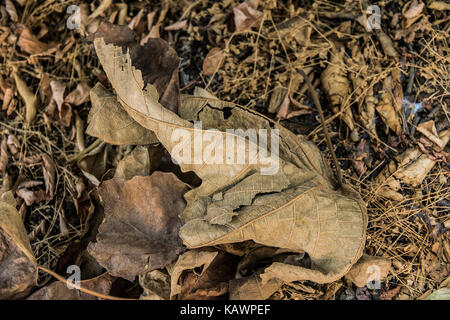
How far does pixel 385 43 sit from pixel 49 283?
4.71 ft

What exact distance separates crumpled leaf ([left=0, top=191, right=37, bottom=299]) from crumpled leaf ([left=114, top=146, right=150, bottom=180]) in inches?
13.9

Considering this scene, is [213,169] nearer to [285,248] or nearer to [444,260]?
[285,248]

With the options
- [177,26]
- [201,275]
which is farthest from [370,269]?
[177,26]

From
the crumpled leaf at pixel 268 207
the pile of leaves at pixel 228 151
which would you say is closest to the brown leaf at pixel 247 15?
the pile of leaves at pixel 228 151

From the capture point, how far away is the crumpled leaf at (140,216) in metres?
1.23

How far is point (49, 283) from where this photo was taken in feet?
4.67

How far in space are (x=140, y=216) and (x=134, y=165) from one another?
0.58 feet

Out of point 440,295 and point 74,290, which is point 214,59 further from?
point 440,295

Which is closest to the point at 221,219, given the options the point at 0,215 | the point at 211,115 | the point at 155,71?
the point at 211,115

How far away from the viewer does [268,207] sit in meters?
1.13

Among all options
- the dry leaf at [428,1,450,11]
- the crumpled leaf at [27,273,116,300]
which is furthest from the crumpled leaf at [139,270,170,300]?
the dry leaf at [428,1,450,11]

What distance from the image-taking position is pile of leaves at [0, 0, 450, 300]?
1.17 meters

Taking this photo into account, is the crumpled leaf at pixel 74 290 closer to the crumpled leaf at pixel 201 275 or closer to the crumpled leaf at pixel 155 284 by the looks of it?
the crumpled leaf at pixel 155 284

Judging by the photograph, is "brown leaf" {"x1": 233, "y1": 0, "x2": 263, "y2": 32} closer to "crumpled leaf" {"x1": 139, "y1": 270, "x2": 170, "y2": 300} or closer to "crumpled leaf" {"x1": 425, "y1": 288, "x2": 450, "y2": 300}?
"crumpled leaf" {"x1": 139, "y1": 270, "x2": 170, "y2": 300}
